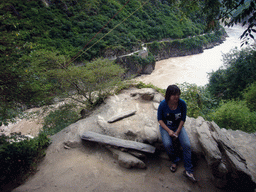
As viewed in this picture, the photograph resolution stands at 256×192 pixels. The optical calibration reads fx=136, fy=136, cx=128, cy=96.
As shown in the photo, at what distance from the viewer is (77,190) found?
97.7 inches

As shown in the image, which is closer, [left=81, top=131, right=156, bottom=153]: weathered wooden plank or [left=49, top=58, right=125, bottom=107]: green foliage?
[left=81, top=131, right=156, bottom=153]: weathered wooden plank

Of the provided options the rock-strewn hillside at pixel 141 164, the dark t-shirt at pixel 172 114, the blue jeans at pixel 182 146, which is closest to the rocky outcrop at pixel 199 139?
the rock-strewn hillside at pixel 141 164

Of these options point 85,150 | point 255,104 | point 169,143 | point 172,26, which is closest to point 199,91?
point 255,104

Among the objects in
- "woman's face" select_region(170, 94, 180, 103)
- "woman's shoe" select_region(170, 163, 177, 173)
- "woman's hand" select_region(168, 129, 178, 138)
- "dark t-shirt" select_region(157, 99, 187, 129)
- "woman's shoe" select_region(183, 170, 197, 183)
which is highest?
"woman's face" select_region(170, 94, 180, 103)

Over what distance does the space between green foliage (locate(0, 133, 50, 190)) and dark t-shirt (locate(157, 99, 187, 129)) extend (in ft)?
10.6

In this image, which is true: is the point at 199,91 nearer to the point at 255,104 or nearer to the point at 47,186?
the point at 255,104

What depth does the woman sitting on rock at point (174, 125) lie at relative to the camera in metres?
2.64

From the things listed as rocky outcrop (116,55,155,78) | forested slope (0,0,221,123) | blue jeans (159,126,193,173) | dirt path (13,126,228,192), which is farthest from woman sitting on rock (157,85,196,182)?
rocky outcrop (116,55,155,78)

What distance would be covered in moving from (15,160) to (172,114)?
3593 millimetres

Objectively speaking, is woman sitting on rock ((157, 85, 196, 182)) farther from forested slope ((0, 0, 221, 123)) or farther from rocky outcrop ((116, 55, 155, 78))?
Result: rocky outcrop ((116, 55, 155, 78))

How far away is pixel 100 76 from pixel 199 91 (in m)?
5.68

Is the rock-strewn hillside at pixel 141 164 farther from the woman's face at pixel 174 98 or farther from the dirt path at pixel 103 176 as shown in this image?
the woman's face at pixel 174 98

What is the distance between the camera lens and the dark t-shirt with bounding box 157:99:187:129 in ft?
9.25

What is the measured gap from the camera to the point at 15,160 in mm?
3029
